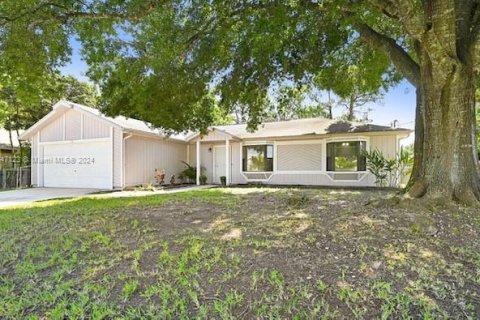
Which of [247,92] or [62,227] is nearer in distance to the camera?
[62,227]

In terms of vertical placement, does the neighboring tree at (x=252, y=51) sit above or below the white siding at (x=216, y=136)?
above

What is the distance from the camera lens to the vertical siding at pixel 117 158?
1497 centimetres

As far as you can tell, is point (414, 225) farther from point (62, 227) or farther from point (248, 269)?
point (62, 227)

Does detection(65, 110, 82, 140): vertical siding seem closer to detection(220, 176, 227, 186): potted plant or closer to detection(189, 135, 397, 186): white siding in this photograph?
detection(189, 135, 397, 186): white siding

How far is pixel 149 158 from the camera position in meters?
16.9

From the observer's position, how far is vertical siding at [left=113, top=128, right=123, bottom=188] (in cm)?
1497

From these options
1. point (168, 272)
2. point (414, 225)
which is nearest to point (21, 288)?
point (168, 272)

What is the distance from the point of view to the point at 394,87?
1264 centimetres

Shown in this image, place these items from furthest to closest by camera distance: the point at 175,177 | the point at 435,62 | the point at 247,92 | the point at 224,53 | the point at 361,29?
the point at 175,177 < the point at 247,92 < the point at 224,53 < the point at 361,29 < the point at 435,62

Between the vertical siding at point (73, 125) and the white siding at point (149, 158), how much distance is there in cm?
286

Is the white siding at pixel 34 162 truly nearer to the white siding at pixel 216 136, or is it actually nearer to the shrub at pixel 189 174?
the shrub at pixel 189 174

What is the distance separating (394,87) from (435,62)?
771cm

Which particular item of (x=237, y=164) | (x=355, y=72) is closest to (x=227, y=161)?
(x=237, y=164)

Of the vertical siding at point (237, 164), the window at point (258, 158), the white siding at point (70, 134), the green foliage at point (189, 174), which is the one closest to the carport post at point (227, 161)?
the vertical siding at point (237, 164)
